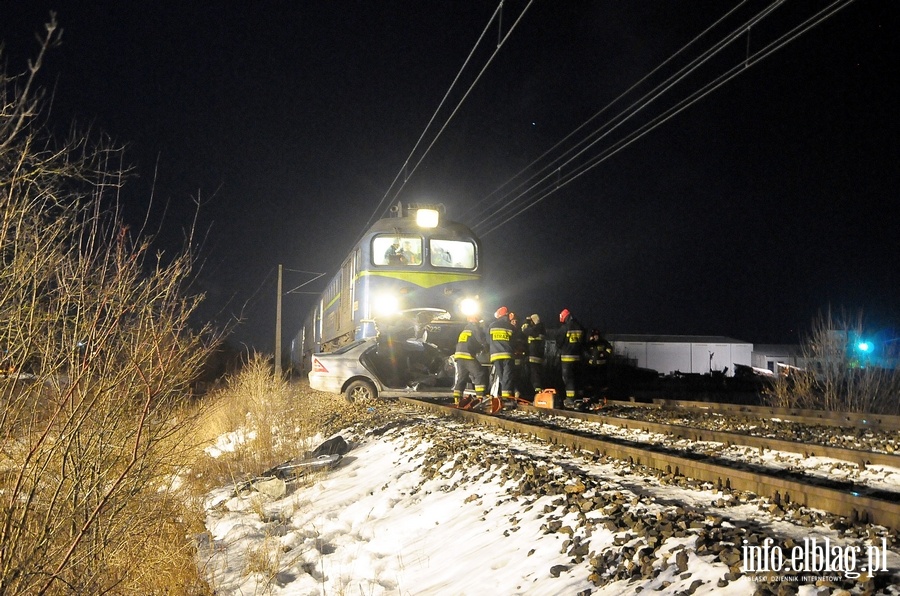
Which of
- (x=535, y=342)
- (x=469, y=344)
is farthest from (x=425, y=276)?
(x=469, y=344)

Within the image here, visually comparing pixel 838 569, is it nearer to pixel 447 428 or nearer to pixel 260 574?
pixel 260 574

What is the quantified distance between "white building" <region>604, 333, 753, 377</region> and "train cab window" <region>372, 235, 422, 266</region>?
35.0 metres

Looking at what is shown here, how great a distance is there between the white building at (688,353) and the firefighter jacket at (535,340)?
36656 millimetres

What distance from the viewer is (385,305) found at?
643 inches

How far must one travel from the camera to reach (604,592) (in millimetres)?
3602

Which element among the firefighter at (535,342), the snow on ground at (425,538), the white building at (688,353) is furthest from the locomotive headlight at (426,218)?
the white building at (688,353)

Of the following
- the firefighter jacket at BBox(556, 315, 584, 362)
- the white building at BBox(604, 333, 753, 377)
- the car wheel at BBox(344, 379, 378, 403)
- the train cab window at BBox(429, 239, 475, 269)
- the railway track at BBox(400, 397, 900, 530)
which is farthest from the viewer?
the white building at BBox(604, 333, 753, 377)

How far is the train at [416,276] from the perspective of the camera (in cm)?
1625

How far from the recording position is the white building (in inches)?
1971

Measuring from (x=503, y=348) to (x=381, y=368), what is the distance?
12.0 ft

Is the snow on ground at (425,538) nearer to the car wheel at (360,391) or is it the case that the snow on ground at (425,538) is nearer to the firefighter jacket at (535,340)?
the firefighter jacket at (535,340)

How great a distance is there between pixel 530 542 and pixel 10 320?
3.30 meters

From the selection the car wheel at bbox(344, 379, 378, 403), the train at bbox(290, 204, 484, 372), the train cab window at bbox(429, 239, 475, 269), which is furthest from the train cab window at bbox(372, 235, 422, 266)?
the car wheel at bbox(344, 379, 378, 403)

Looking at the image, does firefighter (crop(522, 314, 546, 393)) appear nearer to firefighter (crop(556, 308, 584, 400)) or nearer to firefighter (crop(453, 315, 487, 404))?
firefighter (crop(556, 308, 584, 400))
